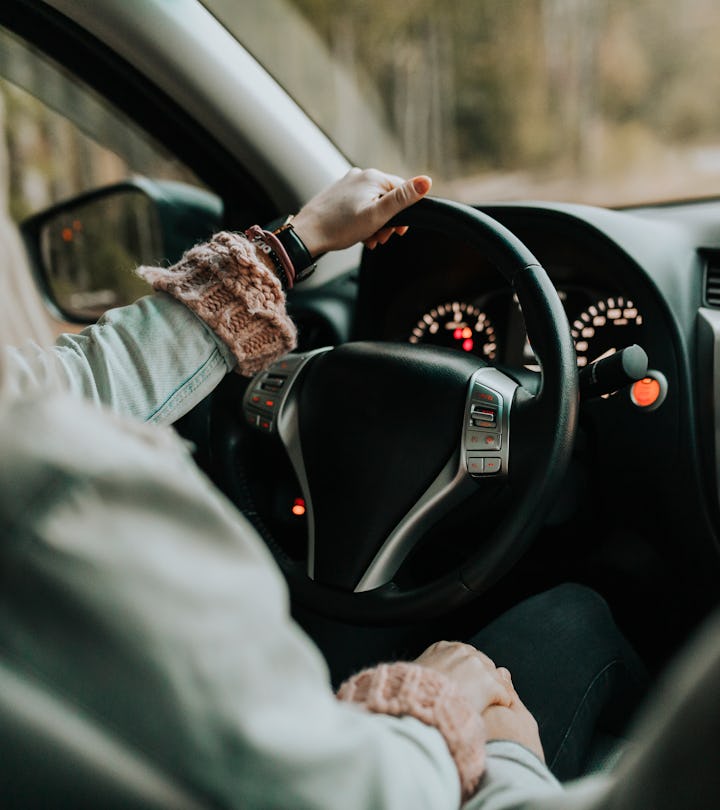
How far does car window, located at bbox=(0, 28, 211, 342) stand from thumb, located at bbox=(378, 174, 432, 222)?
1.16ft

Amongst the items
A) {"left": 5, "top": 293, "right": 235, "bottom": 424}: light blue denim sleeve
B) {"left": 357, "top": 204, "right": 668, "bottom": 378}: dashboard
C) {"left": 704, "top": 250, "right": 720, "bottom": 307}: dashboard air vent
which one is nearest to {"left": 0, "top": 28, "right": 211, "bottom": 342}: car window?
{"left": 5, "top": 293, "right": 235, "bottom": 424}: light blue denim sleeve

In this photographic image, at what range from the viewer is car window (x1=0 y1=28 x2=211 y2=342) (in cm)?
142

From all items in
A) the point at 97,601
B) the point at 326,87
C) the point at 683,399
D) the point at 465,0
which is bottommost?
the point at 683,399

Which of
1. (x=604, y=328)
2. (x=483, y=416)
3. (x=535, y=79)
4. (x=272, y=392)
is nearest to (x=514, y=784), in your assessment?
(x=483, y=416)

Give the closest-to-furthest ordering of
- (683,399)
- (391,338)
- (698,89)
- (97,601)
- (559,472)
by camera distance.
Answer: (97,601) → (559,472) → (683,399) → (391,338) → (698,89)

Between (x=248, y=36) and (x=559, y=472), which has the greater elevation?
(x=248, y=36)

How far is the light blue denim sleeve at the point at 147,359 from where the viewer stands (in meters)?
0.93

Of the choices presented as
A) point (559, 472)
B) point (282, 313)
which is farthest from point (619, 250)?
point (282, 313)

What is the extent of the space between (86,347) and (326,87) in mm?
1177

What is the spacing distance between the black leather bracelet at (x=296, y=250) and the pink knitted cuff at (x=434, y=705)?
55 cm

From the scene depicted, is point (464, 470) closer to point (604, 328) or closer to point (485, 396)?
point (485, 396)

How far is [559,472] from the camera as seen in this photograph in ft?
2.89

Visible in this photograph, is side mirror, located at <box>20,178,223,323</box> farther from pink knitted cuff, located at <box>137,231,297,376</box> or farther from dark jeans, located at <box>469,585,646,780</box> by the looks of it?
dark jeans, located at <box>469,585,646,780</box>

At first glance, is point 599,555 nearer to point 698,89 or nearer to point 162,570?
point 162,570
